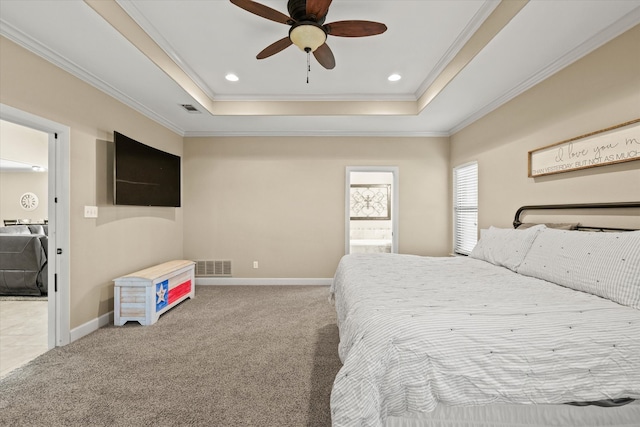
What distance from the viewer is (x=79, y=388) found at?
2041 millimetres

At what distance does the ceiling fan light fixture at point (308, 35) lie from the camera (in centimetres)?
204

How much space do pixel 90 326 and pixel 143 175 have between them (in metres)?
1.84

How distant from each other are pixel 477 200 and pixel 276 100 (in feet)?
10.6

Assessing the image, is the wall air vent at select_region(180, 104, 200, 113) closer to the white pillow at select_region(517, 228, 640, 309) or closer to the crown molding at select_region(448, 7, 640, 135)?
the crown molding at select_region(448, 7, 640, 135)

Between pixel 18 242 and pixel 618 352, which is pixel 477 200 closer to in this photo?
pixel 618 352

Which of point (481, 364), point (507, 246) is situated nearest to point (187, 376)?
point (481, 364)

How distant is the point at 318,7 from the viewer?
193 cm

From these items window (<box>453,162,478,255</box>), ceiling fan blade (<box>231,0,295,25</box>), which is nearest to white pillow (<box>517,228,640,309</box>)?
window (<box>453,162,478,255</box>)

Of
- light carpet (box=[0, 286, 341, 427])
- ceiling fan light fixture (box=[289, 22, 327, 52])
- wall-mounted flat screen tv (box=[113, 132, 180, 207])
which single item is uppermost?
ceiling fan light fixture (box=[289, 22, 327, 52])

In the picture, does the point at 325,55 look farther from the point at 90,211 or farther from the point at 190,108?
the point at 90,211

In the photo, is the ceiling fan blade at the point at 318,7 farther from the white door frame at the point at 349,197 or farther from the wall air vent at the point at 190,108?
the white door frame at the point at 349,197

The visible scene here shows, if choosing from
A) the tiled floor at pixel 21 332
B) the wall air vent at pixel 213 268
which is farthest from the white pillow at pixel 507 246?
the tiled floor at pixel 21 332

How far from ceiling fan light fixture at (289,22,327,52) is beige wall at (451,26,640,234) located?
221 centimetres

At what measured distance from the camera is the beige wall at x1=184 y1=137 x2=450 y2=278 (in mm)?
4883
